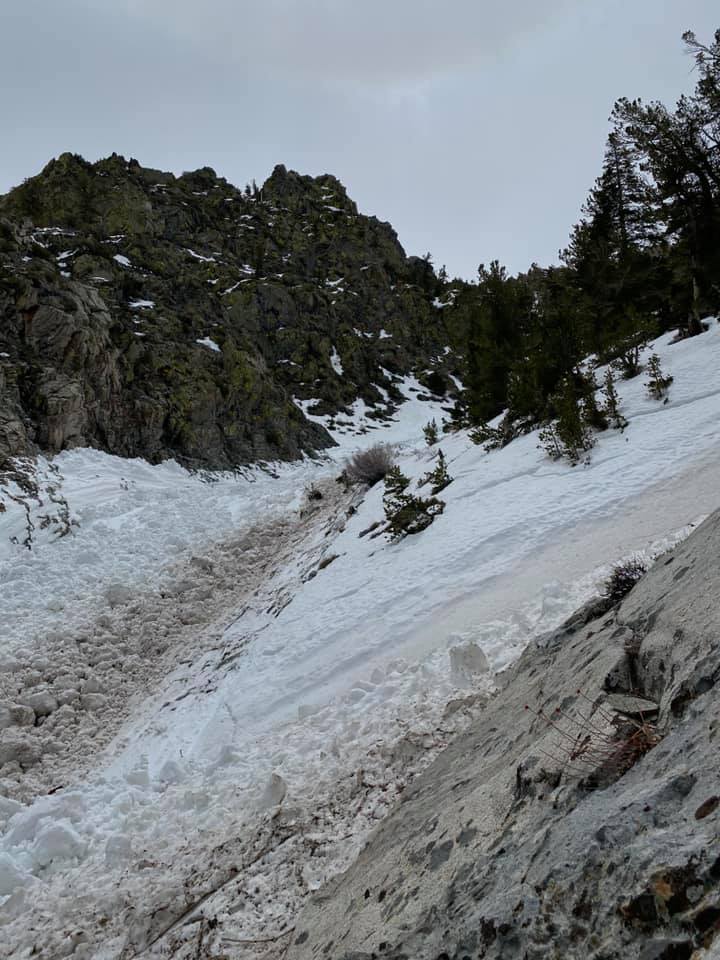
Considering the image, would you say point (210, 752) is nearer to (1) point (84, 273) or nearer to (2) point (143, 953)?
(2) point (143, 953)

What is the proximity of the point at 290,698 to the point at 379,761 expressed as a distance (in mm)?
2228

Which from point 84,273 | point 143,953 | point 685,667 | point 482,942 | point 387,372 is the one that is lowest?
point 143,953

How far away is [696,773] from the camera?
1.72 meters

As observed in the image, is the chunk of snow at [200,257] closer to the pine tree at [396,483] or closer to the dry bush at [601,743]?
the pine tree at [396,483]

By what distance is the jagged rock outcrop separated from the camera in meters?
1.51

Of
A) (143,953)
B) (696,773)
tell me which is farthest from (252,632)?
→ (696,773)

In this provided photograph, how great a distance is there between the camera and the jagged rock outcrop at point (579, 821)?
1509mm

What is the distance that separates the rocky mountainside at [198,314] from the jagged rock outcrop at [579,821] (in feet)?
57.9

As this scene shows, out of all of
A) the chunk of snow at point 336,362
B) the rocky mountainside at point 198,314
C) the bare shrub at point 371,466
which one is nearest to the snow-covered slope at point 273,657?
the bare shrub at point 371,466

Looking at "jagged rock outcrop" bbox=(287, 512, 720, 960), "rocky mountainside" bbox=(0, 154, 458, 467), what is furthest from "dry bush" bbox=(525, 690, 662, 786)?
"rocky mountainside" bbox=(0, 154, 458, 467)

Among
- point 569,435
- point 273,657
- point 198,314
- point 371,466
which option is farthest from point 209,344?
point 273,657

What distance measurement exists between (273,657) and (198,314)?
3032cm

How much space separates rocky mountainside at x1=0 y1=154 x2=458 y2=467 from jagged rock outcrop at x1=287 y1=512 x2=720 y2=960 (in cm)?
1765

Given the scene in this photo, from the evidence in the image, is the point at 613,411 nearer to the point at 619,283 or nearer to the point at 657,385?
the point at 657,385
